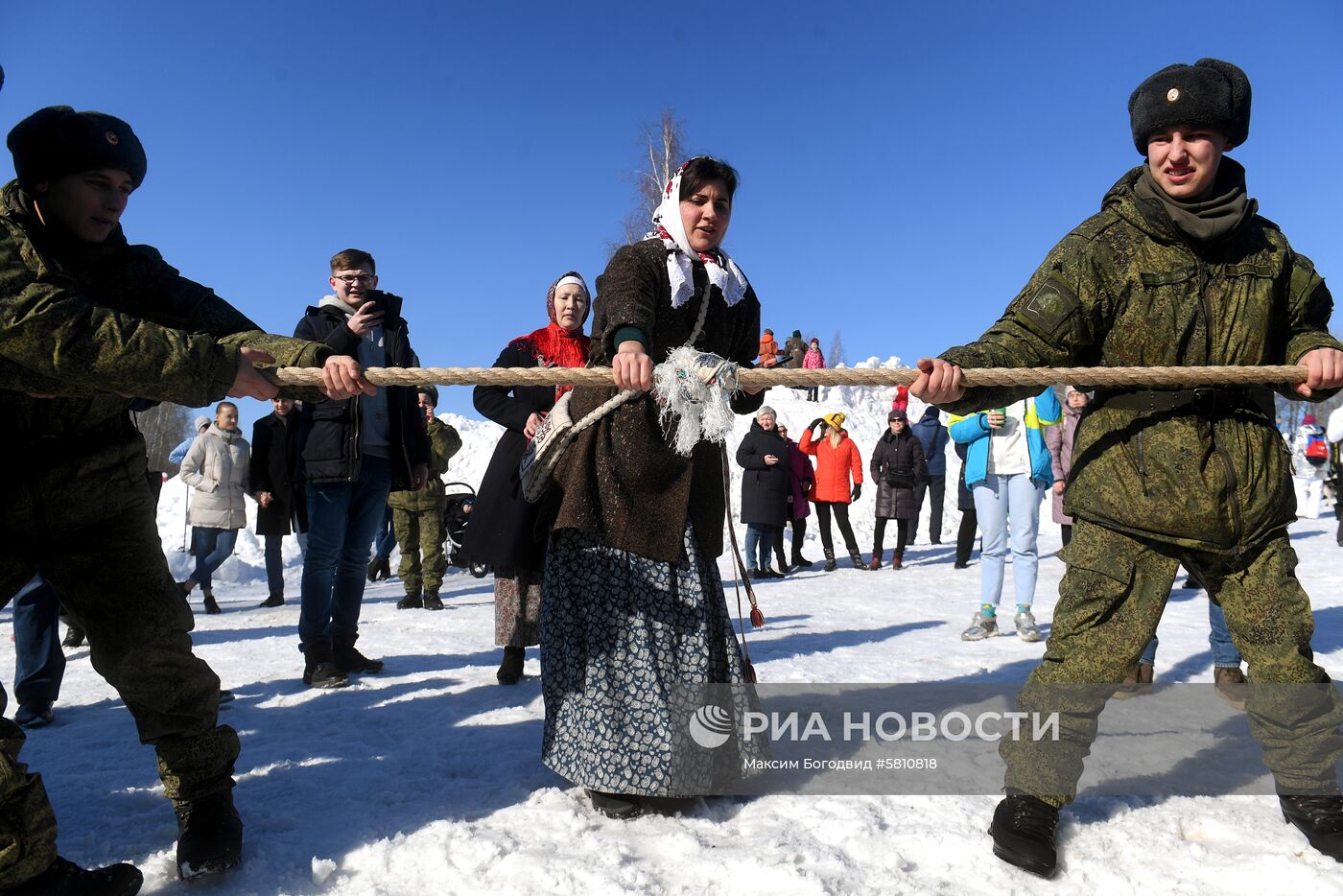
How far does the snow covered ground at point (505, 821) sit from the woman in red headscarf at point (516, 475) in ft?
1.04

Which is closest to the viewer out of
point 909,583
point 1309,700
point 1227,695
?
point 1309,700

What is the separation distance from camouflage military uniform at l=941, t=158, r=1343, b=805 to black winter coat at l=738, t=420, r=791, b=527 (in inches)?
304

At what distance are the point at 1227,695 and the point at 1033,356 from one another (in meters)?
2.44

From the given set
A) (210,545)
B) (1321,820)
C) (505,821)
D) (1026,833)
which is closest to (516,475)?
(505,821)

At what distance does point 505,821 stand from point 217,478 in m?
7.01

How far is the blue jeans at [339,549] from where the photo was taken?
4414 millimetres

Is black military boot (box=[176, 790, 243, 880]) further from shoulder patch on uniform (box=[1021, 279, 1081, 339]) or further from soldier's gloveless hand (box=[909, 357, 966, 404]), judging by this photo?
shoulder patch on uniform (box=[1021, 279, 1081, 339])

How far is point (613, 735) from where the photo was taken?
2.64 meters

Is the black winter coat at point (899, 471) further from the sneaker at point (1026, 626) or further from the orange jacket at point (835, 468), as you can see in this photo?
the sneaker at point (1026, 626)

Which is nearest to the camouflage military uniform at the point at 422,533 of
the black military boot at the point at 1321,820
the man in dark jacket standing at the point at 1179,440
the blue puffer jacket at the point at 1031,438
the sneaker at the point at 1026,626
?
the blue puffer jacket at the point at 1031,438

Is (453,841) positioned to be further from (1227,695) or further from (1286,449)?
(1227,695)

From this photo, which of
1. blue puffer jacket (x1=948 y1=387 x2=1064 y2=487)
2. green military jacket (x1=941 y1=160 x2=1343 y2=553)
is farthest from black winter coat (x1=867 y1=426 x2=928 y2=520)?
green military jacket (x1=941 y1=160 x2=1343 y2=553)

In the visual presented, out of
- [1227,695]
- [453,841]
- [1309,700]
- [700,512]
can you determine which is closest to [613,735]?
[453,841]

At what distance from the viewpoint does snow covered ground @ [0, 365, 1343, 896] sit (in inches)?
85.6
